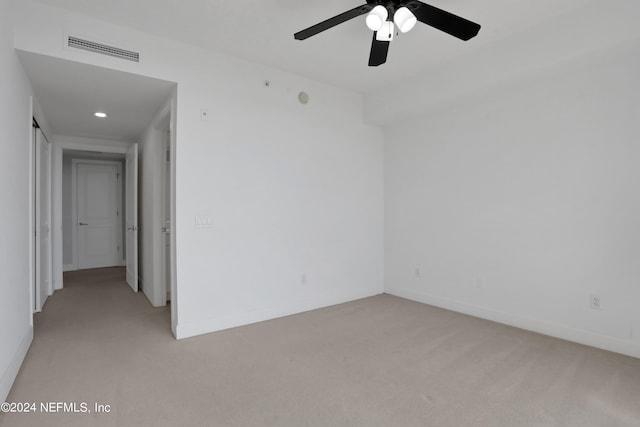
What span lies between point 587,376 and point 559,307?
2.79 ft

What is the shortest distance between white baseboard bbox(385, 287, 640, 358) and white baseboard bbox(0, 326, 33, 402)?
12.9 ft

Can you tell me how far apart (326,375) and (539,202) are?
258 cm

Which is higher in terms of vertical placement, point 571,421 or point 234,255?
point 234,255

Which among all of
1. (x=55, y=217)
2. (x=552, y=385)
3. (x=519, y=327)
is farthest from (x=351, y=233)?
(x=55, y=217)

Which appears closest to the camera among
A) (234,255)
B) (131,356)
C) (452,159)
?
(131,356)

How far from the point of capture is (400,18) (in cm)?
204

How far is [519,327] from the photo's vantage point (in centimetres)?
328

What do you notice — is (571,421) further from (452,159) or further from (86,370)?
(86,370)

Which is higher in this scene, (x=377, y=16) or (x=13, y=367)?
(x=377, y=16)

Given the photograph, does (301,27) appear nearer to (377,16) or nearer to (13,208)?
(377,16)

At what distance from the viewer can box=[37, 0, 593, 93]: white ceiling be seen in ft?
8.12

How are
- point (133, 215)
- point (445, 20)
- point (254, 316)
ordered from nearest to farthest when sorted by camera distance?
point (445, 20), point (254, 316), point (133, 215)


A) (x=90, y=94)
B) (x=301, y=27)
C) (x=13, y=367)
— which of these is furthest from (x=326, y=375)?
(x=90, y=94)

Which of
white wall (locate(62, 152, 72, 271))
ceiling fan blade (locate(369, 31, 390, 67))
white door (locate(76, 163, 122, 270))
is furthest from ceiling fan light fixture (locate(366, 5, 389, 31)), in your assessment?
white wall (locate(62, 152, 72, 271))
